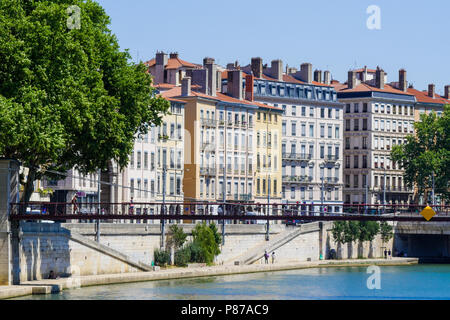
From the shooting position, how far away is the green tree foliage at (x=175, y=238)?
85.7 meters

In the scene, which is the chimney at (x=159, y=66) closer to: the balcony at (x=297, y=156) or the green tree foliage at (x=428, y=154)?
the balcony at (x=297, y=156)

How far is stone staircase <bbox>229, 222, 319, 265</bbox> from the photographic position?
94.1 m

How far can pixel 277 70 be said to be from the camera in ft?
420

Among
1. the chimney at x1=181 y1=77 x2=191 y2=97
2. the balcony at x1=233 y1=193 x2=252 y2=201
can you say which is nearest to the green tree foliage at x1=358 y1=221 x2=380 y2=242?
A: the balcony at x1=233 y1=193 x2=252 y2=201

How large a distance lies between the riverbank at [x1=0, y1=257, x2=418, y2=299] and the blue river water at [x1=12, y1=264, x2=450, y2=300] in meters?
0.61

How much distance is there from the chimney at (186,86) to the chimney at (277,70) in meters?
19.4

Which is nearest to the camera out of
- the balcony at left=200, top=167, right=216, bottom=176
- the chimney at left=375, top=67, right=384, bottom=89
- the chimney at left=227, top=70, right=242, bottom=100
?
the balcony at left=200, top=167, right=216, bottom=176

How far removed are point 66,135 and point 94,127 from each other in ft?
7.40

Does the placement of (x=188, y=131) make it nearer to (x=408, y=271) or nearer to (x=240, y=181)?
(x=240, y=181)

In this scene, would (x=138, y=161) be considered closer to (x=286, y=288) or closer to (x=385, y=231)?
(x=385, y=231)

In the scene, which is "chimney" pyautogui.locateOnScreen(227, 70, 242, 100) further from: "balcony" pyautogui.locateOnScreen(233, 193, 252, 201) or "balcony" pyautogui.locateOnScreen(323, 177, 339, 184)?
"balcony" pyautogui.locateOnScreen(323, 177, 339, 184)

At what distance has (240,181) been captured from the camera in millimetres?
118062

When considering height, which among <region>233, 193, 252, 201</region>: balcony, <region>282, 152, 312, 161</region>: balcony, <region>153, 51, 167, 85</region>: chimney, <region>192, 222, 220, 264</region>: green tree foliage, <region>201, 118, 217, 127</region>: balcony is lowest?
<region>192, 222, 220, 264</region>: green tree foliage
